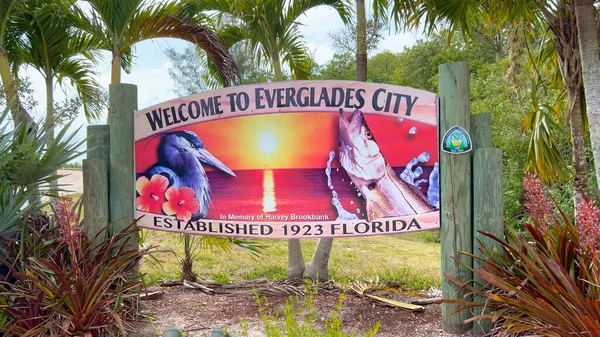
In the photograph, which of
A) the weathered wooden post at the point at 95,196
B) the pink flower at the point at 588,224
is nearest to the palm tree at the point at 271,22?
the weathered wooden post at the point at 95,196

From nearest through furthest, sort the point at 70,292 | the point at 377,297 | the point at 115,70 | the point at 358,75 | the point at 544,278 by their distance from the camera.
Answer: the point at 544,278, the point at 70,292, the point at 377,297, the point at 358,75, the point at 115,70

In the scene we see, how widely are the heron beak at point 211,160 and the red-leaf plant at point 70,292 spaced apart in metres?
1.13

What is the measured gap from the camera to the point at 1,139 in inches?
159

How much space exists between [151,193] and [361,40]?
333 centimetres

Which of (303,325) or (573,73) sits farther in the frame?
(573,73)

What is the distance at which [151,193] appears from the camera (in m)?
4.66

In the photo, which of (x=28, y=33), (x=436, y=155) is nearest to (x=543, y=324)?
(x=436, y=155)

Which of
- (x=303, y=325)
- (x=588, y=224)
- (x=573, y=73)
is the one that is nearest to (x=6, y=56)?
(x=303, y=325)

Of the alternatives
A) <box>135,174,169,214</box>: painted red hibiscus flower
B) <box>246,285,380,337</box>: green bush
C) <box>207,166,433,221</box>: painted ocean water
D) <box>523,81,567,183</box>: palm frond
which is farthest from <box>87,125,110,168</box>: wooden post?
<box>523,81,567,183</box>: palm frond

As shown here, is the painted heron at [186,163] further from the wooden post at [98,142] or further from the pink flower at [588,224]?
the pink flower at [588,224]

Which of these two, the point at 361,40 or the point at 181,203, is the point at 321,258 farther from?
the point at 361,40

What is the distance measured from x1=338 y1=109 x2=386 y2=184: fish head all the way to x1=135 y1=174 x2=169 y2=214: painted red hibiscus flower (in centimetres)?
179

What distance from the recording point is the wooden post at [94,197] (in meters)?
4.46

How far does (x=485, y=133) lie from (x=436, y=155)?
0.46 meters
